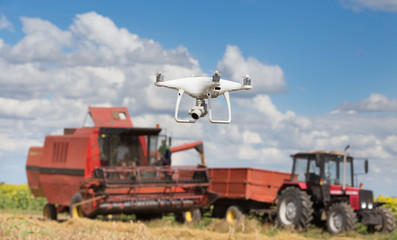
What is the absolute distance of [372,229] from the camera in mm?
18062

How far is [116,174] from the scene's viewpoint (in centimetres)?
1770

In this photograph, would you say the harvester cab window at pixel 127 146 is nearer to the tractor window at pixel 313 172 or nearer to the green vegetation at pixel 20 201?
the tractor window at pixel 313 172

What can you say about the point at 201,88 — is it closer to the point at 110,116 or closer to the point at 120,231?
the point at 120,231

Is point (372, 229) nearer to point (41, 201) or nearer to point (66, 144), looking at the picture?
point (66, 144)

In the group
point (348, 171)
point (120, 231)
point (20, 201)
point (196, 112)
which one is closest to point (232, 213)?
point (348, 171)

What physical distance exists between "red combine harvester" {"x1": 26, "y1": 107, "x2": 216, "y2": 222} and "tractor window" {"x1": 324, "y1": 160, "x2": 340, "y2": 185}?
3355mm

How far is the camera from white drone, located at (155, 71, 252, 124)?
521 cm

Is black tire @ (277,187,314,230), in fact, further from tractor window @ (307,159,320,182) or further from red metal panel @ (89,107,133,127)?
red metal panel @ (89,107,133,127)

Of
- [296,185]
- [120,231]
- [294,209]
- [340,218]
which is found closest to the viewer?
[120,231]

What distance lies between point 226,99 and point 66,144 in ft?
49.0

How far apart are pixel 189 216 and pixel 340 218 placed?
465 cm

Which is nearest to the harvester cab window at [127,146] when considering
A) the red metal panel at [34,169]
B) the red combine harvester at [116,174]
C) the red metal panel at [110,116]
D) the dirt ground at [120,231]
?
the red combine harvester at [116,174]

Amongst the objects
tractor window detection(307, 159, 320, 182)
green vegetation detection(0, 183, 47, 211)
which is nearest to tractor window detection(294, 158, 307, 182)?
tractor window detection(307, 159, 320, 182)

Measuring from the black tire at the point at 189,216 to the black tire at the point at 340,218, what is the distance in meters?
4.05
